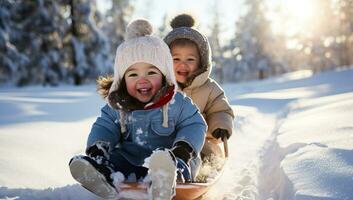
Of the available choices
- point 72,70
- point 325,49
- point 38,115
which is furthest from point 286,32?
point 38,115

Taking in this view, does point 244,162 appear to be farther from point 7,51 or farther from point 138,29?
point 7,51

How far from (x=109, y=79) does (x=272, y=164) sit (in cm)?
185

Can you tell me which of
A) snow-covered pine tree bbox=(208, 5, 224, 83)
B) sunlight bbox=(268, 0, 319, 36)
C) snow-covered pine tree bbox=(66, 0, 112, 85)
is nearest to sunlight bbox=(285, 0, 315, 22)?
sunlight bbox=(268, 0, 319, 36)

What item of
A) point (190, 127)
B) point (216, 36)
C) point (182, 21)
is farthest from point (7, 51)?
point (216, 36)

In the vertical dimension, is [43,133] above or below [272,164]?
above

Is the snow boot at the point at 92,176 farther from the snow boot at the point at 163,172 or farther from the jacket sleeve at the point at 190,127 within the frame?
the jacket sleeve at the point at 190,127

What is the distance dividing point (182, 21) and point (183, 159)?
245cm

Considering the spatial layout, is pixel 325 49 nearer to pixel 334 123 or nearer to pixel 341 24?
pixel 341 24

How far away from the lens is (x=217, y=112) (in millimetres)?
4051

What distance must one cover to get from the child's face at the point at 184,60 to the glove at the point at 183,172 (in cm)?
183

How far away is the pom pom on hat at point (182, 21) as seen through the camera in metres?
4.61

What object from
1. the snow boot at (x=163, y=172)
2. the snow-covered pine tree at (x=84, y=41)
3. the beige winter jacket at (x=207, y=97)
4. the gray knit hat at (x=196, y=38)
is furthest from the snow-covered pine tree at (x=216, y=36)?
the snow boot at (x=163, y=172)

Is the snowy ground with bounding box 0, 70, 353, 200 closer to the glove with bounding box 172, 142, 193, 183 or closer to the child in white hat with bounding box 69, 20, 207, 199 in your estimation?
the child in white hat with bounding box 69, 20, 207, 199

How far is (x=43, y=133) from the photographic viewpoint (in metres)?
4.64
